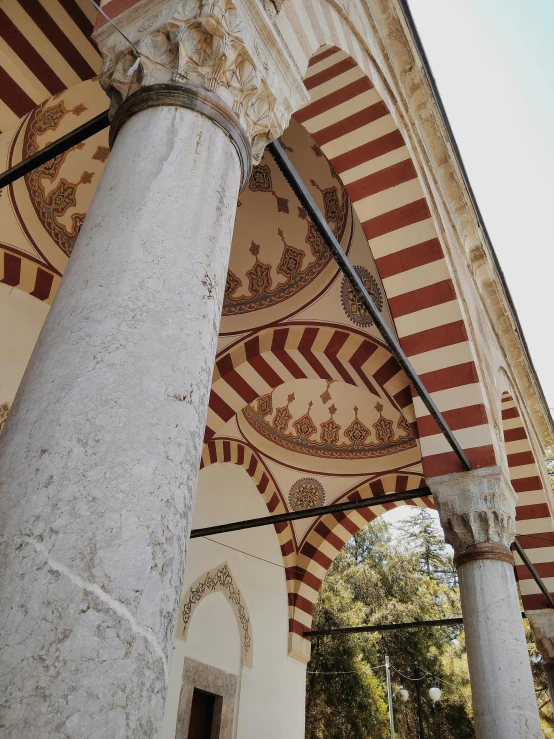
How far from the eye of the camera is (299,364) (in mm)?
6938

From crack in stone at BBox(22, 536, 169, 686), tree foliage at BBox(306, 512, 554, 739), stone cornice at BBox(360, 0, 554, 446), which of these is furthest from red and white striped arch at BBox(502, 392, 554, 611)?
tree foliage at BBox(306, 512, 554, 739)

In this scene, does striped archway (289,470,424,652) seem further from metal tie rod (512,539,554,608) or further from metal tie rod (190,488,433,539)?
metal tie rod (190,488,433,539)

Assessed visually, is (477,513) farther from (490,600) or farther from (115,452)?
(115,452)

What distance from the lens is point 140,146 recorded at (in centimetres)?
166

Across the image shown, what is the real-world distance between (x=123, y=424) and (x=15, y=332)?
4559mm

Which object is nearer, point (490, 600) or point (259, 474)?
point (490, 600)

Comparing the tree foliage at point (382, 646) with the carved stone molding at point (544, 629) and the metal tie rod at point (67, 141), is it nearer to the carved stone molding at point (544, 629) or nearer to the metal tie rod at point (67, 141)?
the carved stone molding at point (544, 629)

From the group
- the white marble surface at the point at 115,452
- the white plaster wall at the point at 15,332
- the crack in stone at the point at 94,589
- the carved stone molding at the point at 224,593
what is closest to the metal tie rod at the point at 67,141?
the white marble surface at the point at 115,452

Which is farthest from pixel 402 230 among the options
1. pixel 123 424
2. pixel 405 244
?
pixel 123 424

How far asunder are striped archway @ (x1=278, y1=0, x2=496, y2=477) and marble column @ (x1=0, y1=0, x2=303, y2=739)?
7.00ft

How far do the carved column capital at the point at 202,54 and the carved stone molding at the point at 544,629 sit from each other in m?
5.59

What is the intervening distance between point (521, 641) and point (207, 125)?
349cm

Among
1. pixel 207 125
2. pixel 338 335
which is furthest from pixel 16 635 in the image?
pixel 338 335

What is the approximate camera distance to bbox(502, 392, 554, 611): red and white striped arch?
5.89 meters
